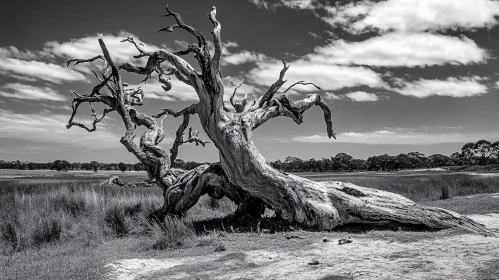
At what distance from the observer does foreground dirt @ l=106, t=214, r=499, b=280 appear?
5223 mm

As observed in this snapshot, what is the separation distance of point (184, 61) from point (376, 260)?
22.1 ft

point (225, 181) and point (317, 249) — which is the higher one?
point (225, 181)

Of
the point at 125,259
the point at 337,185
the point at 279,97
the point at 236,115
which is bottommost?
the point at 125,259

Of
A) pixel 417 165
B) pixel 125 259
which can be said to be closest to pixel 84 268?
pixel 125 259

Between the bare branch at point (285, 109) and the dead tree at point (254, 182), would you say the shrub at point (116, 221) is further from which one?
the bare branch at point (285, 109)

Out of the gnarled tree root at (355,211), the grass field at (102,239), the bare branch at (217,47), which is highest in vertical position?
the bare branch at (217,47)

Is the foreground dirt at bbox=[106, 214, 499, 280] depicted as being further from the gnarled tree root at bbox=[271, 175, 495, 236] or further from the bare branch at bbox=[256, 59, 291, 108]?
the bare branch at bbox=[256, 59, 291, 108]

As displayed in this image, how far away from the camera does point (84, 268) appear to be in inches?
252

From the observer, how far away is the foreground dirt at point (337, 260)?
5223mm

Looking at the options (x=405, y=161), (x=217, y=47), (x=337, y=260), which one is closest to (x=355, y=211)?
(x=337, y=260)

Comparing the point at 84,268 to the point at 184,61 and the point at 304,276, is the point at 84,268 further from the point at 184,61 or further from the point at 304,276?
the point at 184,61

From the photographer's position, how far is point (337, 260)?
6.08 m

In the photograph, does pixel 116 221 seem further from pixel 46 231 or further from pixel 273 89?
pixel 273 89

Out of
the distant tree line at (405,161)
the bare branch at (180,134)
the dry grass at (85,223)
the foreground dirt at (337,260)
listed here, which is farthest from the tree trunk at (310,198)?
the distant tree line at (405,161)
